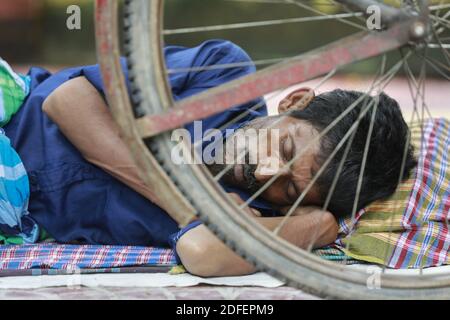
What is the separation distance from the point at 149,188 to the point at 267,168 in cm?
40

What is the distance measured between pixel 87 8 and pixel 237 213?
14.6ft

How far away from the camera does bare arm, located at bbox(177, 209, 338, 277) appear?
249 centimetres

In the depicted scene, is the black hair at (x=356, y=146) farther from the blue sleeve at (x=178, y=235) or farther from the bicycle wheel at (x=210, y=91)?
the bicycle wheel at (x=210, y=91)

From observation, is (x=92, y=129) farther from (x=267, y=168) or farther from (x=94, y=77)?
(x=267, y=168)

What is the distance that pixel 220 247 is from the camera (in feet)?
8.18

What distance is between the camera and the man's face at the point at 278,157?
8.38 feet

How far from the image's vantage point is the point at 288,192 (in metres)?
2.67

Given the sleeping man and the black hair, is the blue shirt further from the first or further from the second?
the black hair

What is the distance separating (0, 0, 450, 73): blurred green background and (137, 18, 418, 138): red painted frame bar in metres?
4.25

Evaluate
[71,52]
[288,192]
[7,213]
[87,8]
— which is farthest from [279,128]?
[71,52]

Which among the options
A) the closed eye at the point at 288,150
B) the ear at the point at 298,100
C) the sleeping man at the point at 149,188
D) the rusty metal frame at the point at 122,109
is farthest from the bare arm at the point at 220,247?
the rusty metal frame at the point at 122,109

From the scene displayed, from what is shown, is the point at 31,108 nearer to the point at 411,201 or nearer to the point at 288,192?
the point at 288,192

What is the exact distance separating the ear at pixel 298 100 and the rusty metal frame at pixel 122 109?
916 mm

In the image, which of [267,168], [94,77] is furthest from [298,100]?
[94,77]
